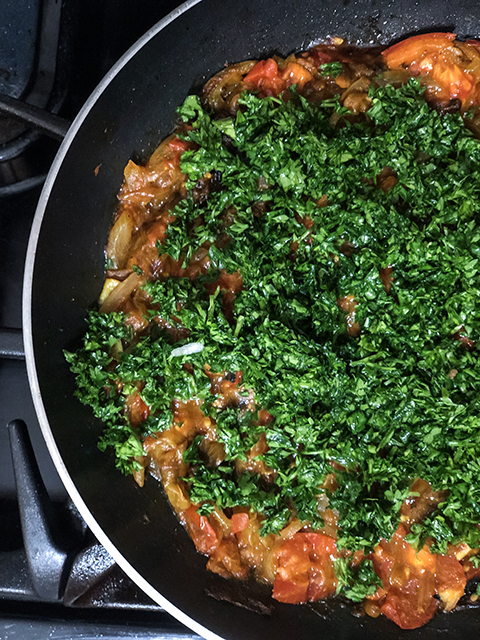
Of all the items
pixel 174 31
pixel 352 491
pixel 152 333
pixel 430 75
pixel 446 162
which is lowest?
pixel 352 491

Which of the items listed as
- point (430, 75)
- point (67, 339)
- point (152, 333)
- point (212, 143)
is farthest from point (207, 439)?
point (430, 75)

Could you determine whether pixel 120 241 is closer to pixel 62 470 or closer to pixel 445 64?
pixel 62 470

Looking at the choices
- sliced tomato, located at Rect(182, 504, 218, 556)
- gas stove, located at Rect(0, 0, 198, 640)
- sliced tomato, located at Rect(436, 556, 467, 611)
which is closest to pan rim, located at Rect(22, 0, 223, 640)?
gas stove, located at Rect(0, 0, 198, 640)

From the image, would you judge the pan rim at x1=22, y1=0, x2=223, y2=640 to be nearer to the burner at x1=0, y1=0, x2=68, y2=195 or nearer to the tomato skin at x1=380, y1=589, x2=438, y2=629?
the burner at x1=0, y1=0, x2=68, y2=195

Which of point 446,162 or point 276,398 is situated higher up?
point 446,162

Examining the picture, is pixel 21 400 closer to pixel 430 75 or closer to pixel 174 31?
pixel 174 31

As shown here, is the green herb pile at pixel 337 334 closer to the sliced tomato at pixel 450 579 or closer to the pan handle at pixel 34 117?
the sliced tomato at pixel 450 579
